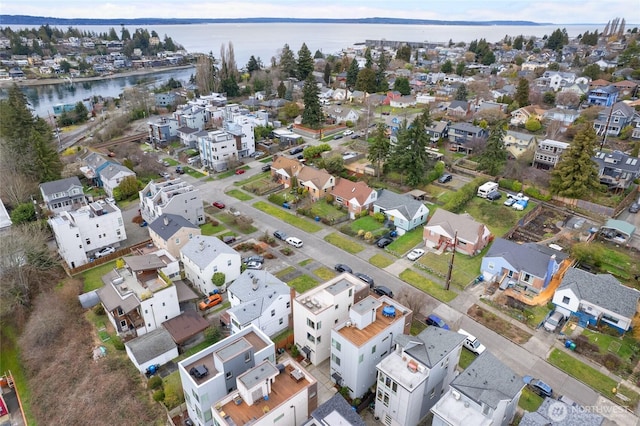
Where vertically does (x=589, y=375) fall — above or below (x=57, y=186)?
below

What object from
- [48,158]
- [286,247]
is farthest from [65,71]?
[286,247]

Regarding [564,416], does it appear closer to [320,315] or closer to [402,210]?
[320,315]

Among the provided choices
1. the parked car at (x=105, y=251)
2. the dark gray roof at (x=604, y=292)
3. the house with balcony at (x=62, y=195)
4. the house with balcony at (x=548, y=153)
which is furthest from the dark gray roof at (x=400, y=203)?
the house with balcony at (x=62, y=195)

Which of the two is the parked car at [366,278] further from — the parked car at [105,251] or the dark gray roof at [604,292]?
the parked car at [105,251]

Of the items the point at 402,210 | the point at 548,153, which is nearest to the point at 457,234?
the point at 402,210

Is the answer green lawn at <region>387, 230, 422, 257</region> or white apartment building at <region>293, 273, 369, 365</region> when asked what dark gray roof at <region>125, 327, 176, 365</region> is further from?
green lawn at <region>387, 230, 422, 257</region>

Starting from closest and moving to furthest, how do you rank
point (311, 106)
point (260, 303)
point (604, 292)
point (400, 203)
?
point (260, 303)
point (604, 292)
point (400, 203)
point (311, 106)

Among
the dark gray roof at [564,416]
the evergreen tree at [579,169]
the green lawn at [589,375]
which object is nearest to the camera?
the dark gray roof at [564,416]
